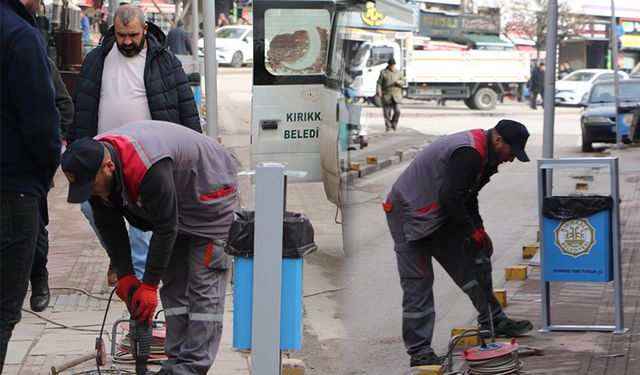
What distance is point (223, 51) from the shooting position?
4406 cm

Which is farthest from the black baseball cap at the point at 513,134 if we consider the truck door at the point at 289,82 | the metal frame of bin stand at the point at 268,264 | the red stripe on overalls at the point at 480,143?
the truck door at the point at 289,82

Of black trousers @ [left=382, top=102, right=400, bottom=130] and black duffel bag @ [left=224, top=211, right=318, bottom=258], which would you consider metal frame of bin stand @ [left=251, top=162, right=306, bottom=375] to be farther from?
black trousers @ [left=382, top=102, right=400, bottom=130]

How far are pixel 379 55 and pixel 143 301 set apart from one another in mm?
33209

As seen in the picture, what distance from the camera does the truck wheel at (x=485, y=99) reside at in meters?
41.6

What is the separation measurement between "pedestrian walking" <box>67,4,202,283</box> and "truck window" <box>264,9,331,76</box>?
457 centimetres

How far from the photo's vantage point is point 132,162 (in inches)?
207

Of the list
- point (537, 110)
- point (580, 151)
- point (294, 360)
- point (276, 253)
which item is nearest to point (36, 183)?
point (276, 253)

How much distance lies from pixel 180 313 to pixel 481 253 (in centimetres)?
208

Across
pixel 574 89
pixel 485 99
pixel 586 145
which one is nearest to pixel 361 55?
pixel 485 99

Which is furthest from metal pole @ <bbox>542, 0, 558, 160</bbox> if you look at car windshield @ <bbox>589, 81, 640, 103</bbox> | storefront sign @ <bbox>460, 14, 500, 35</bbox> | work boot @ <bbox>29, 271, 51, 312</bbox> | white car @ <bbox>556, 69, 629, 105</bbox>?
storefront sign @ <bbox>460, 14, 500, 35</bbox>

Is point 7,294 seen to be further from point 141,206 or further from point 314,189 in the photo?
point 314,189

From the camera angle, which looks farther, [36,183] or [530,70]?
[530,70]

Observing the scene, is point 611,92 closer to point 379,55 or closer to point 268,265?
point 379,55

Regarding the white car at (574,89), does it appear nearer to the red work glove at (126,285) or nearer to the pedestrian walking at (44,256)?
the pedestrian walking at (44,256)
